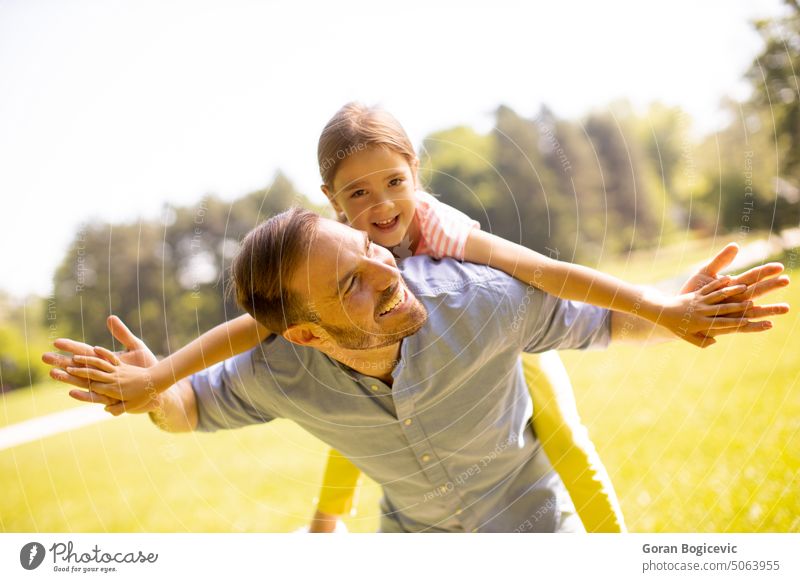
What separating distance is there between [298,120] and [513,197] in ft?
1.49

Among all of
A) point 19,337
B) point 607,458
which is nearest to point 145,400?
point 19,337

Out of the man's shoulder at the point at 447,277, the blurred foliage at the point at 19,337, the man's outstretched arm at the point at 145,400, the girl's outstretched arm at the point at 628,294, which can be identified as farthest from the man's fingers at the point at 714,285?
the blurred foliage at the point at 19,337

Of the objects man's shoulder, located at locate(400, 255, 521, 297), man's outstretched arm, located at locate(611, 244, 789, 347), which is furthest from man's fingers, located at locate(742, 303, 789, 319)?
man's shoulder, located at locate(400, 255, 521, 297)

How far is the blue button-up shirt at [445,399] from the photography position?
1185 millimetres

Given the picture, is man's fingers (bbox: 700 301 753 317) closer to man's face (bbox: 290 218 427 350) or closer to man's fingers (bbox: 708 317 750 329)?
man's fingers (bbox: 708 317 750 329)

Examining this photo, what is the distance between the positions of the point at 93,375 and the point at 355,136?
1.87 feet

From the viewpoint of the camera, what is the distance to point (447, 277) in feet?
3.95

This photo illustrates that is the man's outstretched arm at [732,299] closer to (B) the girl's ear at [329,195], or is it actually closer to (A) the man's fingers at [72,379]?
(B) the girl's ear at [329,195]

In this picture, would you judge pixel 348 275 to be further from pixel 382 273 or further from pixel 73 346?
pixel 73 346

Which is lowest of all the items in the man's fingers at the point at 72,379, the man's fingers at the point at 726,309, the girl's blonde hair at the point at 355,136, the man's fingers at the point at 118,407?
the man's fingers at the point at 118,407

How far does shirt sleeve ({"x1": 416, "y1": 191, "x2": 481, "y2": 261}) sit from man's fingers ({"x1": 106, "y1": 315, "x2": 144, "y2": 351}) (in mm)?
508

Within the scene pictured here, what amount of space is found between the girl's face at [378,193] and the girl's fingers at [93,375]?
→ 471mm
